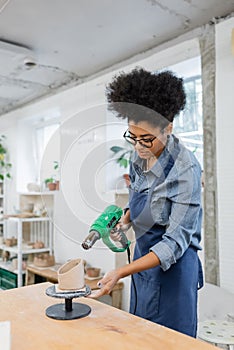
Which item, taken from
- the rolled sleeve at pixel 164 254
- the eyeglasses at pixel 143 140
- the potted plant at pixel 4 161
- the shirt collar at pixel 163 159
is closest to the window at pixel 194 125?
the shirt collar at pixel 163 159

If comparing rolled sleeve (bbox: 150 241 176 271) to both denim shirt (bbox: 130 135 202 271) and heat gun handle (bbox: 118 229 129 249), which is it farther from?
heat gun handle (bbox: 118 229 129 249)

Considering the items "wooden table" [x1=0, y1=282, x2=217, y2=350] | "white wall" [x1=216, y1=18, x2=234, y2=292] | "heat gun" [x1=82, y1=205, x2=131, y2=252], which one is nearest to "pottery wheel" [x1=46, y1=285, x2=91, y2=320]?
"wooden table" [x1=0, y1=282, x2=217, y2=350]

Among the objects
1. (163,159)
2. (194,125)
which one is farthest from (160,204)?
(194,125)

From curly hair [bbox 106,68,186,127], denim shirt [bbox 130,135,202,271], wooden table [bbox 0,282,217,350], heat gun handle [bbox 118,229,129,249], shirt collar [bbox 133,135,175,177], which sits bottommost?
wooden table [bbox 0,282,217,350]

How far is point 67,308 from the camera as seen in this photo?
1.10m

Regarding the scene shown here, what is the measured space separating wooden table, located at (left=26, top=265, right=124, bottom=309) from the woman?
57.1 inches

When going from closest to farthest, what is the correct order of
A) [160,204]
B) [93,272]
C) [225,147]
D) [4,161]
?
[160,204] < [225,147] < [93,272] < [4,161]

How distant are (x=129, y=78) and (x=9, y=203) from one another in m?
3.71

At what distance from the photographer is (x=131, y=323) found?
40.9 inches

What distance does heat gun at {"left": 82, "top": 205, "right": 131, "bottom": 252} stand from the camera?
1064 mm

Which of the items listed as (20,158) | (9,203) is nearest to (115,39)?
(20,158)

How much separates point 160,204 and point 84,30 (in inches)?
62.9

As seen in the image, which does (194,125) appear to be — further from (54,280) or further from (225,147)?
(54,280)

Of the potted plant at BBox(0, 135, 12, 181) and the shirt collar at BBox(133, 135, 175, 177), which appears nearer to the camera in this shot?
the shirt collar at BBox(133, 135, 175, 177)
